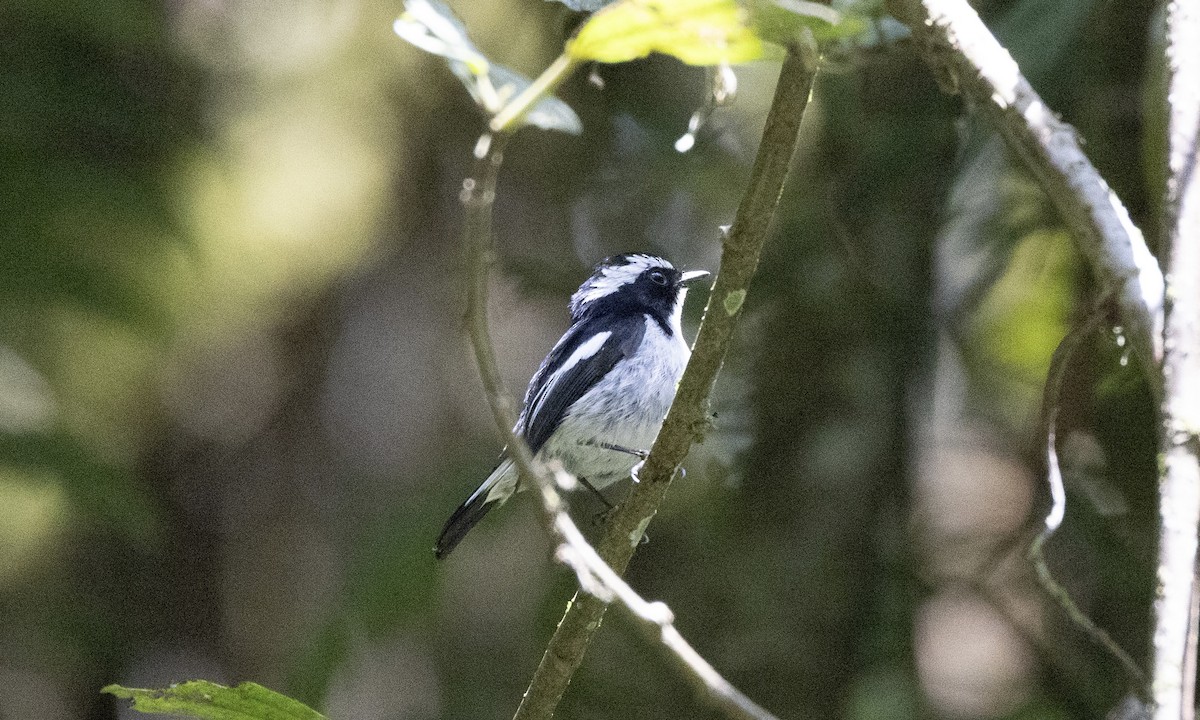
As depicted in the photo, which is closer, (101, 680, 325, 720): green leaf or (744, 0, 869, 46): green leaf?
(744, 0, 869, 46): green leaf

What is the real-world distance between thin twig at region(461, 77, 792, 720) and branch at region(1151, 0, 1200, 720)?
1.33 ft

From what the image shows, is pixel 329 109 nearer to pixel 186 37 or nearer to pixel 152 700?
pixel 186 37

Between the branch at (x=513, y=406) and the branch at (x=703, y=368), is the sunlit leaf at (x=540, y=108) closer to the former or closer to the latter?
the branch at (x=513, y=406)

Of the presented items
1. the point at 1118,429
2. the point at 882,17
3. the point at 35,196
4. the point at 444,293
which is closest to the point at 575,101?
the point at 444,293

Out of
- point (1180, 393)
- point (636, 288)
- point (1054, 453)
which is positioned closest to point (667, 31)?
point (1180, 393)

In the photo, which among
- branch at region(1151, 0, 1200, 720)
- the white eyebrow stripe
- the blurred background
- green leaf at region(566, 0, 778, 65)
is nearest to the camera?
green leaf at region(566, 0, 778, 65)

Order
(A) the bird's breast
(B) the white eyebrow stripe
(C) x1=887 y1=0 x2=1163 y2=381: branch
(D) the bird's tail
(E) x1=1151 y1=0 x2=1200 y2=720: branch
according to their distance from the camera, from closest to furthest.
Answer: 1. (E) x1=1151 y1=0 x2=1200 y2=720: branch
2. (C) x1=887 y1=0 x2=1163 y2=381: branch
3. (D) the bird's tail
4. (A) the bird's breast
5. (B) the white eyebrow stripe

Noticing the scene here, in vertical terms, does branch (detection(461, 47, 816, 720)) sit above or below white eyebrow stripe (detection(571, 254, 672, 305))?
above

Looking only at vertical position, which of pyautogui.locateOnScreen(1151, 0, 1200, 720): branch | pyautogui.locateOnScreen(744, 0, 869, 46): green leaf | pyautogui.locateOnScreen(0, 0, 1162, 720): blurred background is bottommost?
pyautogui.locateOnScreen(0, 0, 1162, 720): blurred background

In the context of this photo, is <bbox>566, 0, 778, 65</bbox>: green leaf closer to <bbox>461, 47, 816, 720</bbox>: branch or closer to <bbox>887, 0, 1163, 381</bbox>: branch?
<bbox>461, 47, 816, 720</bbox>: branch

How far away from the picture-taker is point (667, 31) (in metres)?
1.00

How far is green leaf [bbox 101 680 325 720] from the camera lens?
1.51 meters

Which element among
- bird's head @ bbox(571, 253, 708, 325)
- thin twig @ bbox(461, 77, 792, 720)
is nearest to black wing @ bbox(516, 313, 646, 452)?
bird's head @ bbox(571, 253, 708, 325)

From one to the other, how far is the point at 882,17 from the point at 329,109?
2883 millimetres
